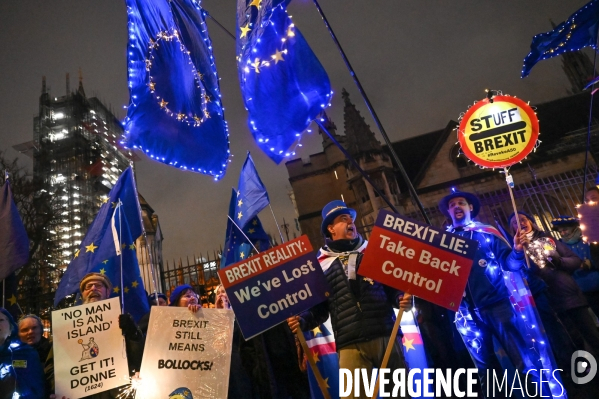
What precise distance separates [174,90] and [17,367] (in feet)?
15.6

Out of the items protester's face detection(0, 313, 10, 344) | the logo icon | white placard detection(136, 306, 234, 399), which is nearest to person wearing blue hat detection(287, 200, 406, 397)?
white placard detection(136, 306, 234, 399)

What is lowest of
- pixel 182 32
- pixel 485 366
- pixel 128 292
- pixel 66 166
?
pixel 485 366

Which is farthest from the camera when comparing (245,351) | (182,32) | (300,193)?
(300,193)

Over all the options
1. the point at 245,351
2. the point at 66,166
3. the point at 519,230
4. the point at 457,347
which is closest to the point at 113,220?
the point at 245,351

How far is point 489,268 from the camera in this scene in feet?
14.9

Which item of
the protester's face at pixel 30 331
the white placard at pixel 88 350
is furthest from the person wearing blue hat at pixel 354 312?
the protester's face at pixel 30 331

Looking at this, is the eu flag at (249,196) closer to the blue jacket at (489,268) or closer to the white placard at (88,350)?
the white placard at (88,350)

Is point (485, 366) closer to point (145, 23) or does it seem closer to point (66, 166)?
point (145, 23)

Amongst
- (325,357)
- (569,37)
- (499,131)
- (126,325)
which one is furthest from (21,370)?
(569,37)

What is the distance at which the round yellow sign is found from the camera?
552 centimetres

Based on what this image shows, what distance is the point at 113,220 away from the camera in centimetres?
611

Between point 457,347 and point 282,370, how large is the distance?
2424mm

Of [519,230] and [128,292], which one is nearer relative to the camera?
[519,230]

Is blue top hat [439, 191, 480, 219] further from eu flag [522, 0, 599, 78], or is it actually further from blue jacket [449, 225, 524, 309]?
eu flag [522, 0, 599, 78]
